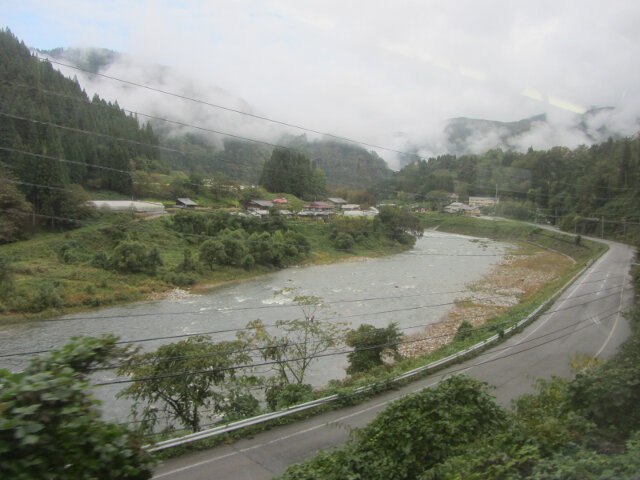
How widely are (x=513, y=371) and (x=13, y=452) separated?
6881mm

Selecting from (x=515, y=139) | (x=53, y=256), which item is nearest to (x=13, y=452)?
(x=53, y=256)

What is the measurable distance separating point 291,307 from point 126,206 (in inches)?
218

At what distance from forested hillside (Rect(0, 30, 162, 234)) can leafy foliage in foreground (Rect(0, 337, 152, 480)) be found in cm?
840

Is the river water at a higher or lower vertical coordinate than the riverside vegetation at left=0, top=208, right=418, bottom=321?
lower

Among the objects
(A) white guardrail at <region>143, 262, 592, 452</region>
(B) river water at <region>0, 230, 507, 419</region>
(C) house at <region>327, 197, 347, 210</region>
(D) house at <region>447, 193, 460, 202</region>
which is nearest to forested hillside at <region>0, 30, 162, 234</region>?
(B) river water at <region>0, 230, 507, 419</region>

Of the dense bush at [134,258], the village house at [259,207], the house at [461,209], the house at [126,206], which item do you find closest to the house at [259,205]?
the village house at [259,207]

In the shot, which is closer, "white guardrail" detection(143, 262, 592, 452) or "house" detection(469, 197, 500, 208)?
"white guardrail" detection(143, 262, 592, 452)

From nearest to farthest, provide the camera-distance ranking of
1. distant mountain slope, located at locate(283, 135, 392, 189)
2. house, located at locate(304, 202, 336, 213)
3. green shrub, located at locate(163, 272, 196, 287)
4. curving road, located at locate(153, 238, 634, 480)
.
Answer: curving road, located at locate(153, 238, 634, 480) < green shrub, located at locate(163, 272, 196, 287) < house, located at locate(304, 202, 336, 213) < distant mountain slope, located at locate(283, 135, 392, 189)

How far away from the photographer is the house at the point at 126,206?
10727mm

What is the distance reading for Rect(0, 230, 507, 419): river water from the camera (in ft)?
27.4

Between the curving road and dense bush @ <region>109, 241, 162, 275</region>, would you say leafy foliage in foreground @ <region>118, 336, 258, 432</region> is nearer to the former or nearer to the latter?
the curving road

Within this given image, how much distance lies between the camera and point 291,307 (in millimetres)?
11180

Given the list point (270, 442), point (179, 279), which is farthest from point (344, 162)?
point (270, 442)

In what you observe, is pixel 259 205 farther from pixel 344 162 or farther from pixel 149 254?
pixel 344 162
